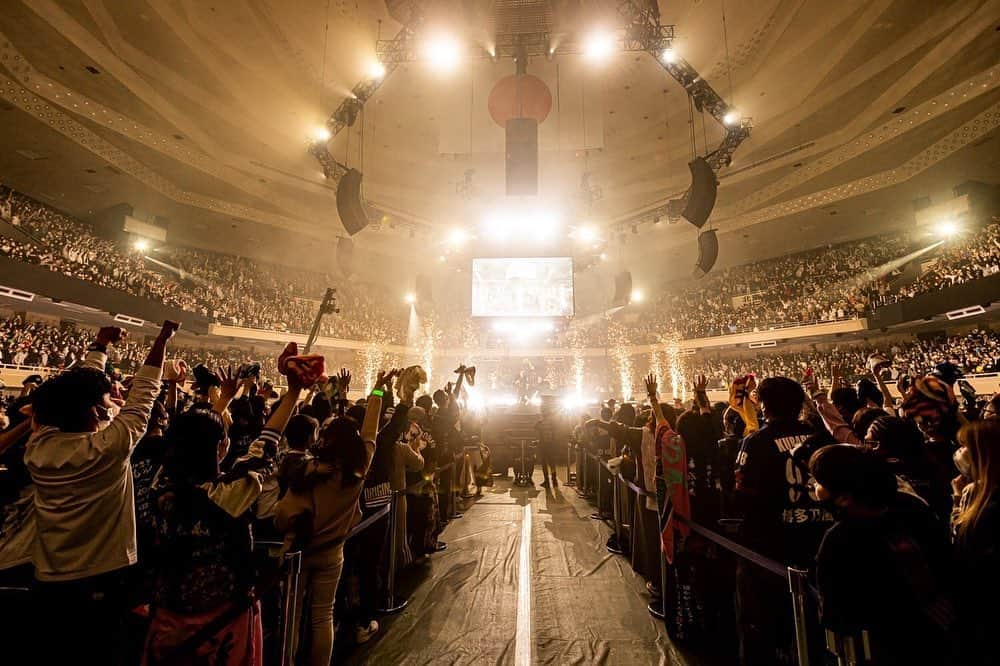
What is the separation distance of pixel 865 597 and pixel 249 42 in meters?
15.3

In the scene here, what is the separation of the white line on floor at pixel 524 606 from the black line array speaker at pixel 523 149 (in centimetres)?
838

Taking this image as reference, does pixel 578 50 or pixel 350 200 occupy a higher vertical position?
pixel 578 50

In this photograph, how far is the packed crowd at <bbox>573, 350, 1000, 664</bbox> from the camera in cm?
154

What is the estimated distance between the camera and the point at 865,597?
5.20 ft

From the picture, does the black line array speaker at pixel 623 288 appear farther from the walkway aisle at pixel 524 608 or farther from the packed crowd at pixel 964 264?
the walkway aisle at pixel 524 608

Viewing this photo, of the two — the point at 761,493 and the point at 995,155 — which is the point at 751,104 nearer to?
the point at 995,155

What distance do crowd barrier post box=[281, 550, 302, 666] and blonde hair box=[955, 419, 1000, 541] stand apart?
3.08 m

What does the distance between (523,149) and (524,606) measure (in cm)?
1002

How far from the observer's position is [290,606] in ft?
8.00

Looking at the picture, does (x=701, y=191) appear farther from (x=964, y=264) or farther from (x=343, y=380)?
(x=964, y=264)

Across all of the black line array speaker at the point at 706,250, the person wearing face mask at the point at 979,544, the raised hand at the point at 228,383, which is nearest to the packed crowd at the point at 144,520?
the raised hand at the point at 228,383

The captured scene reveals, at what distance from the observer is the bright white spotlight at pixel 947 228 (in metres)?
14.8

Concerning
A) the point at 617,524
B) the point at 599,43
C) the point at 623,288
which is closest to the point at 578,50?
the point at 599,43

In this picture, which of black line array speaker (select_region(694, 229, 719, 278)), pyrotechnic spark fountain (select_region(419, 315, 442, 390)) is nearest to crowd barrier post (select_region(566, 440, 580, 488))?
black line array speaker (select_region(694, 229, 719, 278))
